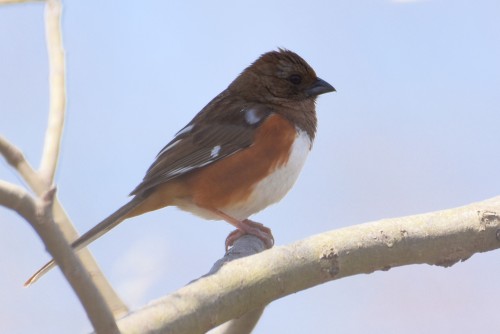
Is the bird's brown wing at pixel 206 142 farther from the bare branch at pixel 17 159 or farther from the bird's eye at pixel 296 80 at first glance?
the bare branch at pixel 17 159

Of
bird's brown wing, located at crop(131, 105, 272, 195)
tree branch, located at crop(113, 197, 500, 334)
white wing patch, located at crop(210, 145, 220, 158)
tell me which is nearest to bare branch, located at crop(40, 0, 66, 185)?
tree branch, located at crop(113, 197, 500, 334)

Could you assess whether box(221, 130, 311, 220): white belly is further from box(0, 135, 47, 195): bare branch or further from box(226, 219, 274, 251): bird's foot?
box(0, 135, 47, 195): bare branch

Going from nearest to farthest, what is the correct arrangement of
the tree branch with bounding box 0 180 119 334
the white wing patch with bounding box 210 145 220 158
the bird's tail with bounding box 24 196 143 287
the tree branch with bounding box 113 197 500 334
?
the tree branch with bounding box 0 180 119 334 → the tree branch with bounding box 113 197 500 334 → the bird's tail with bounding box 24 196 143 287 → the white wing patch with bounding box 210 145 220 158

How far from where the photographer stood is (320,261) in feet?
8.90

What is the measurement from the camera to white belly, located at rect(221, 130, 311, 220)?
4.31 metres

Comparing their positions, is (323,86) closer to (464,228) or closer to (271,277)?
(464,228)

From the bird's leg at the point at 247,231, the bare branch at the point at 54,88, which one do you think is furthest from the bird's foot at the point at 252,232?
the bare branch at the point at 54,88

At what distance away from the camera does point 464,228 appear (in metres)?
2.92

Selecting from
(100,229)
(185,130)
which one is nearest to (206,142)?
(185,130)

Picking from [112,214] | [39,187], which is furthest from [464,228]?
[112,214]

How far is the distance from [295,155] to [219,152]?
404 mm

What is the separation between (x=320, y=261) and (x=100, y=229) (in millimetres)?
1372

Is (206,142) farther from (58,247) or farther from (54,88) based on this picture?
(58,247)

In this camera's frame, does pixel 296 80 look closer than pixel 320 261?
No
